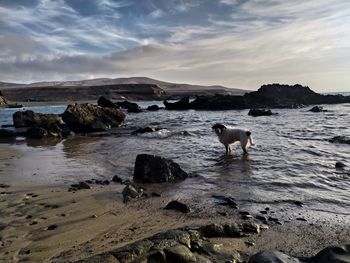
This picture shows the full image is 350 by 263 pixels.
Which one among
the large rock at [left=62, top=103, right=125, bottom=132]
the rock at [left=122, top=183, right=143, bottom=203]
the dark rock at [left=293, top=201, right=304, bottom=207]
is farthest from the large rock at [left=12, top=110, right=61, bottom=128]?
the dark rock at [left=293, top=201, right=304, bottom=207]

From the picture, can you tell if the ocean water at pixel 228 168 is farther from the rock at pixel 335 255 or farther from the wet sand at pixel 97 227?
the rock at pixel 335 255

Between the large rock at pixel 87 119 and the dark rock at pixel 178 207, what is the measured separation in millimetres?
21310

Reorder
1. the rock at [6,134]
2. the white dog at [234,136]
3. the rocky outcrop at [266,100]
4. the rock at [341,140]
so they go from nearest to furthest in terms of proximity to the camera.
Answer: the white dog at [234,136], the rock at [341,140], the rock at [6,134], the rocky outcrop at [266,100]

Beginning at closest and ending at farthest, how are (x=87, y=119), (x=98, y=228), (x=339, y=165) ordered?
(x=98, y=228)
(x=339, y=165)
(x=87, y=119)

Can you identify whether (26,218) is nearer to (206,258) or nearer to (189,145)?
(206,258)

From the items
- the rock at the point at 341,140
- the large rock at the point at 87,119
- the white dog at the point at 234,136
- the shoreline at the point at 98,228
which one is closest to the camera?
the shoreline at the point at 98,228

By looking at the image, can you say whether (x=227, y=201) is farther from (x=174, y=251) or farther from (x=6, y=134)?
(x=6, y=134)

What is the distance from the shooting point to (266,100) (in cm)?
6306

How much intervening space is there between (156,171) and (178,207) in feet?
9.96

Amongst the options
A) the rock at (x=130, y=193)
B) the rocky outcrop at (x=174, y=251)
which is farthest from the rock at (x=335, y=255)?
the rock at (x=130, y=193)

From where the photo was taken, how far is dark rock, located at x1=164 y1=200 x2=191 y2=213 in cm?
793

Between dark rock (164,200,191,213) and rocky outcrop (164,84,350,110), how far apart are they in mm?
49926

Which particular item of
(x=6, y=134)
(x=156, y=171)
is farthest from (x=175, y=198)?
(x=6, y=134)

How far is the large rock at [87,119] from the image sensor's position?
1125 inches
